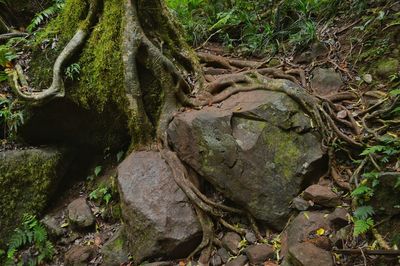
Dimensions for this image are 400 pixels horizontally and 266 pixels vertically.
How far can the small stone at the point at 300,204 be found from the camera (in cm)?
429

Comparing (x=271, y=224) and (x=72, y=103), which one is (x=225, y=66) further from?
(x=271, y=224)

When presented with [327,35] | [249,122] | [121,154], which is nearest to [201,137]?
[249,122]

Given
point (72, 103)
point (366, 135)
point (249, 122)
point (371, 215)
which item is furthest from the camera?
point (72, 103)

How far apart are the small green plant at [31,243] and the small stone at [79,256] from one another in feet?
1.53

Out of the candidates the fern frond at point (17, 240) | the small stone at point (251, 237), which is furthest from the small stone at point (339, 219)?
the fern frond at point (17, 240)

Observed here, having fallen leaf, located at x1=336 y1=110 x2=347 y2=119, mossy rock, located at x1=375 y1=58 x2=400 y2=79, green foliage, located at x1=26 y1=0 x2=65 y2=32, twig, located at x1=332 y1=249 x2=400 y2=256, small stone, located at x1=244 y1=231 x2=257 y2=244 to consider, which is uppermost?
green foliage, located at x1=26 y1=0 x2=65 y2=32

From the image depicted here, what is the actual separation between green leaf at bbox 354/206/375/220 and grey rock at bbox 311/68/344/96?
2410 millimetres

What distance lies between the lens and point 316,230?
3.97 meters

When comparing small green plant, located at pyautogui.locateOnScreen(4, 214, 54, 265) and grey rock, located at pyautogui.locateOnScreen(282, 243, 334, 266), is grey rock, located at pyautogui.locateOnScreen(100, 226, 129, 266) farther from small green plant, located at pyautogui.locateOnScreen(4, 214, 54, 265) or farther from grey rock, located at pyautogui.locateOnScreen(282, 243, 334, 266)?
grey rock, located at pyautogui.locateOnScreen(282, 243, 334, 266)

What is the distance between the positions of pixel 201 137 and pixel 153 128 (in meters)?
1.00

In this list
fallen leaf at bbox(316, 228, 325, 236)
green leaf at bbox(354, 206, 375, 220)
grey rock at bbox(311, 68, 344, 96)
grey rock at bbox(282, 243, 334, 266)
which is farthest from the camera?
grey rock at bbox(311, 68, 344, 96)

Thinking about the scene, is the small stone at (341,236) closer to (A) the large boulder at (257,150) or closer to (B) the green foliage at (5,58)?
(A) the large boulder at (257,150)

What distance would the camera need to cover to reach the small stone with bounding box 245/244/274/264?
4082mm

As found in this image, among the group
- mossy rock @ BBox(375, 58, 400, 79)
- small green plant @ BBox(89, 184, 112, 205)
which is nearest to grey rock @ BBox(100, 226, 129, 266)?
small green plant @ BBox(89, 184, 112, 205)
